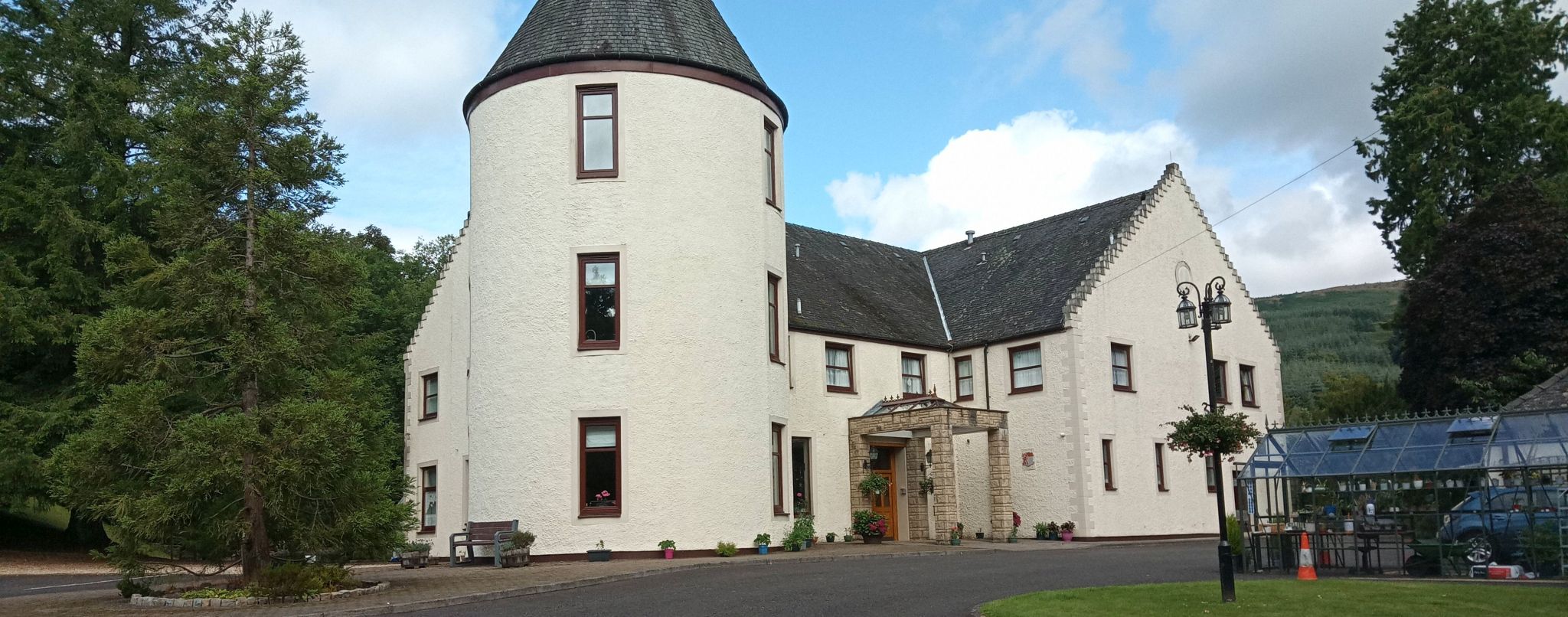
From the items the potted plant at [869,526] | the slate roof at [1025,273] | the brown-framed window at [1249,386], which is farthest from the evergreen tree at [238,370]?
the brown-framed window at [1249,386]

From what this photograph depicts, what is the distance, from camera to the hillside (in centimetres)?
9812

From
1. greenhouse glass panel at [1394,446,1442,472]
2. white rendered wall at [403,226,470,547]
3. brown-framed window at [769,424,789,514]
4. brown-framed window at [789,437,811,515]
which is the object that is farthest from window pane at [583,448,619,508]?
greenhouse glass panel at [1394,446,1442,472]

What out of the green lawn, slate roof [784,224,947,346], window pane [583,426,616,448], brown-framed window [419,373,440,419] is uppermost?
slate roof [784,224,947,346]

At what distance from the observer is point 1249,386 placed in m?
35.2

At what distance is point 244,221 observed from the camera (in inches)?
681

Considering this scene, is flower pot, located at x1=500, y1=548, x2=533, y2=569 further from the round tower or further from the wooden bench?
the round tower

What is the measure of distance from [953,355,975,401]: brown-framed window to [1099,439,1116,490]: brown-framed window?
3631 millimetres

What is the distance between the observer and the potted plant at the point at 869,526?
27.6 m

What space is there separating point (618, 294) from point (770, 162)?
200 inches

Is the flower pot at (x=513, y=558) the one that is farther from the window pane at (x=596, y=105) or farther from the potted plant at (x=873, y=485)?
the potted plant at (x=873, y=485)

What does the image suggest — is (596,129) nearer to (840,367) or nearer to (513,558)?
(513,558)

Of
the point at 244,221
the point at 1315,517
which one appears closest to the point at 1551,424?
the point at 1315,517

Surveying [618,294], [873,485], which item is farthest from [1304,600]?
[873,485]

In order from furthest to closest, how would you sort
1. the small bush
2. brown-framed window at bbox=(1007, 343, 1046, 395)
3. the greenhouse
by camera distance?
brown-framed window at bbox=(1007, 343, 1046, 395) < the greenhouse < the small bush
